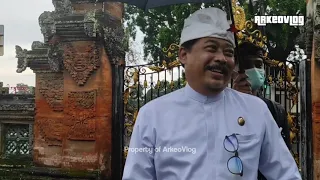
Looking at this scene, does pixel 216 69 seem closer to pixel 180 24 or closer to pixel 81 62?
pixel 81 62

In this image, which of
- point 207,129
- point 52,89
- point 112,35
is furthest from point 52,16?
point 207,129

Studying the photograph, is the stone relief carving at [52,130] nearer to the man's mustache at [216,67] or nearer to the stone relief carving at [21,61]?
the stone relief carving at [21,61]

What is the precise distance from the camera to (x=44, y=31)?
593 cm

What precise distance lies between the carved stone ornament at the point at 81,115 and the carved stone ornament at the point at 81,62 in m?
0.19

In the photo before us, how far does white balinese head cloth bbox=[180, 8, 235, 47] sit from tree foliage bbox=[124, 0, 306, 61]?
10981 mm

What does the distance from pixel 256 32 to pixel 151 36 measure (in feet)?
51.1

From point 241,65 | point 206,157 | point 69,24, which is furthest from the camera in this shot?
point 69,24

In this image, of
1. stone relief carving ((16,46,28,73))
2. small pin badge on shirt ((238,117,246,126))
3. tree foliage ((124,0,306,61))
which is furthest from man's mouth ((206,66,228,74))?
tree foliage ((124,0,306,61))

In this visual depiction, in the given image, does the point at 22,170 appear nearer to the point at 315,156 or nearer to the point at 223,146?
the point at 315,156

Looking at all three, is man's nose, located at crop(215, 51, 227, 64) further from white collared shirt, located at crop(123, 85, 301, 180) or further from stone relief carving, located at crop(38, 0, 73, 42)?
stone relief carving, located at crop(38, 0, 73, 42)

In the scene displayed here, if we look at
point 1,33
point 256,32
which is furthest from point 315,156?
point 1,33

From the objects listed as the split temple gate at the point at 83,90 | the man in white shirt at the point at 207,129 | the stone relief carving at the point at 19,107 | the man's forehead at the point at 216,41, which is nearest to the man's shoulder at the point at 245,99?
the man in white shirt at the point at 207,129

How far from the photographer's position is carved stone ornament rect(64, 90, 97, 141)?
225 inches

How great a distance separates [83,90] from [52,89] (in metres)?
0.47
